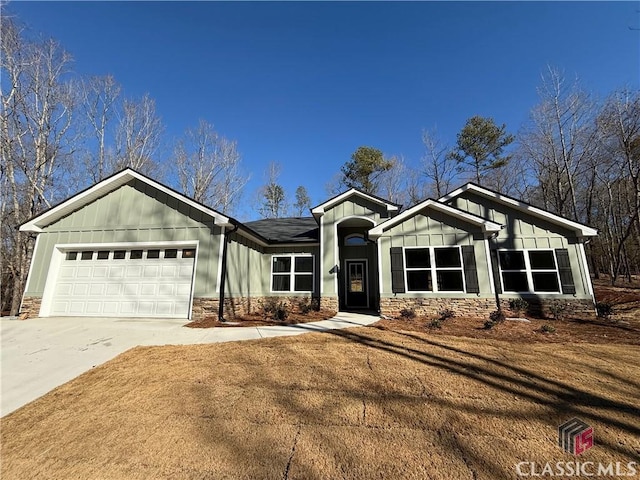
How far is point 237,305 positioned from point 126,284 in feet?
11.9

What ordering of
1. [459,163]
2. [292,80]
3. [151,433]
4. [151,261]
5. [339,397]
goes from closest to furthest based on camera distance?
[151,433], [339,397], [151,261], [292,80], [459,163]

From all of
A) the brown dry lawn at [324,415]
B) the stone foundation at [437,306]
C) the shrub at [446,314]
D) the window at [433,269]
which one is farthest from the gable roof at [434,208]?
the brown dry lawn at [324,415]

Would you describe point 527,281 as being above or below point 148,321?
above

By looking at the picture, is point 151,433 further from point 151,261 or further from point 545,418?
point 151,261

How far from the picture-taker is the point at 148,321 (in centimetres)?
812

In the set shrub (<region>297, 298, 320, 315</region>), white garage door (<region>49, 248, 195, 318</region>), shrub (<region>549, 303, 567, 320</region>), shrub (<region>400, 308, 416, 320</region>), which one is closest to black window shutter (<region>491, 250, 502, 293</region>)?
shrub (<region>549, 303, 567, 320</region>)

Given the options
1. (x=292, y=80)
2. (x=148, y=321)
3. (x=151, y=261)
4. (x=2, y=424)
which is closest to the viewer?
(x=2, y=424)

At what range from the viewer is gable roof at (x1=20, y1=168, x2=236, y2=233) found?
30.5ft

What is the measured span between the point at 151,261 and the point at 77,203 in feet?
12.2

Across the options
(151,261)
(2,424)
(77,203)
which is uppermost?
(77,203)

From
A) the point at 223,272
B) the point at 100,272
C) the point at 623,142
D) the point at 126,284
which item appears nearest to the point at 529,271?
the point at 223,272

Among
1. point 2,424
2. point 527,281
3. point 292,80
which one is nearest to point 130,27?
point 292,80

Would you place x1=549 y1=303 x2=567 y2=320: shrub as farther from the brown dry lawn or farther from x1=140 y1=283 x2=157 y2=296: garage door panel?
x1=140 y1=283 x2=157 y2=296: garage door panel

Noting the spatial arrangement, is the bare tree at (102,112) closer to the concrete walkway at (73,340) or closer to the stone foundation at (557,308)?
the concrete walkway at (73,340)
